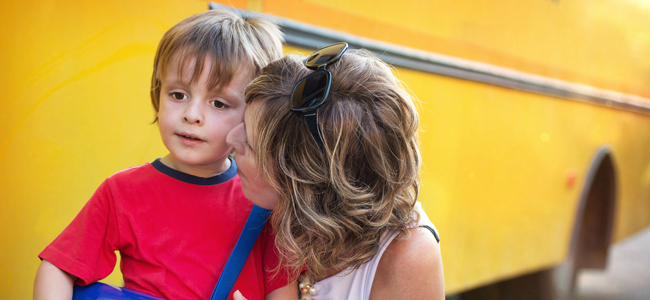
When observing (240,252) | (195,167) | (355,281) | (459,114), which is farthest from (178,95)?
(459,114)

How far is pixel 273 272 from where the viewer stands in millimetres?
1307

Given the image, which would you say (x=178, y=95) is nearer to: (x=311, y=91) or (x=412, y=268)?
(x=311, y=91)

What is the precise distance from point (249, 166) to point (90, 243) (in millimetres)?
414

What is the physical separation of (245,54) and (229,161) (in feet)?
1.11

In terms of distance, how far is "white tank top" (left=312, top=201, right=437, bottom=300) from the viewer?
1280 mm

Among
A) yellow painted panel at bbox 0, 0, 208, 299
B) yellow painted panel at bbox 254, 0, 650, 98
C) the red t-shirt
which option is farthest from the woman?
yellow painted panel at bbox 254, 0, 650, 98

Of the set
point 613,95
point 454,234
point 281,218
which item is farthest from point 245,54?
point 613,95

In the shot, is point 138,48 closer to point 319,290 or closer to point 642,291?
point 319,290

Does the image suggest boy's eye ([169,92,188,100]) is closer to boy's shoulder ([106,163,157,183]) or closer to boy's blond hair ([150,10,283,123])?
boy's blond hair ([150,10,283,123])

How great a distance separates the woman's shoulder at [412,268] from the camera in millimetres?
1241

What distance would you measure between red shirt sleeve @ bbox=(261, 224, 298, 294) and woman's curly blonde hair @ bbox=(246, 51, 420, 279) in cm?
6

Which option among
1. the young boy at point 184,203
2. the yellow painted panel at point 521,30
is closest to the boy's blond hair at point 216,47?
the young boy at point 184,203

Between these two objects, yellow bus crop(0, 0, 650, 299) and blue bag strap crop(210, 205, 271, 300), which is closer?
blue bag strap crop(210, 205, 271, 300)

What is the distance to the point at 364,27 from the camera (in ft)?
6.77
